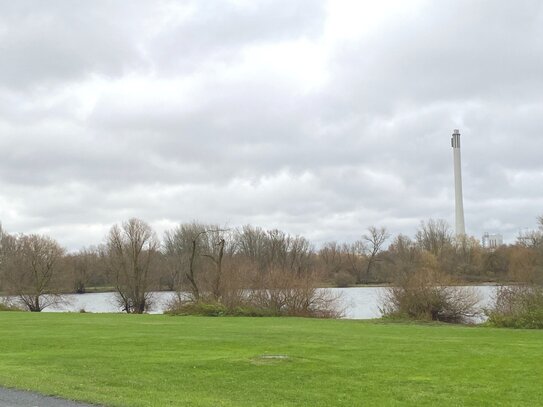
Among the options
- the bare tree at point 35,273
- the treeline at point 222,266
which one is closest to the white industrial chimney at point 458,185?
the treeline at point 222,266

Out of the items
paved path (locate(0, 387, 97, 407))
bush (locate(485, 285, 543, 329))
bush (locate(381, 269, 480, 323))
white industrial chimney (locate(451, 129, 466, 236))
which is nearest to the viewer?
paved path (locate(0, 387, 97, 407))

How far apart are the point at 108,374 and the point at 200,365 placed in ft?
7.37

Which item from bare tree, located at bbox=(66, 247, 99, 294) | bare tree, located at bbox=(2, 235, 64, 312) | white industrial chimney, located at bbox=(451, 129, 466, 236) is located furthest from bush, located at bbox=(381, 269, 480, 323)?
white industrial chimney, located at bbox=(451, 129, 466, 236)

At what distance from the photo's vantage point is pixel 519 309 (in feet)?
96.5

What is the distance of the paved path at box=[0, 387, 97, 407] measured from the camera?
979cm

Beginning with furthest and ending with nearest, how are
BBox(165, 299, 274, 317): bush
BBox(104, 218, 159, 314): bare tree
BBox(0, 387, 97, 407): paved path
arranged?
1. BBox(104, 218, 159, 314): bare tree
2. BBox(165, 299, 274, 317): bush
3. BBox(0, 387, 97, 407): paved path

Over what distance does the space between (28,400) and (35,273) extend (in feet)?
208

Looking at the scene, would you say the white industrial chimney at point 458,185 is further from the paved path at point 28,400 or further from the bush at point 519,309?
the paved path at point 28,400

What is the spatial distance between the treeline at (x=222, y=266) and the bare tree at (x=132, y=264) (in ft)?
0.35

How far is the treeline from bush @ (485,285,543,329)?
669 centimetres

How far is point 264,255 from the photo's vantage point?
78.3 m

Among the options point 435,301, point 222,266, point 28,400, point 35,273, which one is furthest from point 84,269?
point 28,400

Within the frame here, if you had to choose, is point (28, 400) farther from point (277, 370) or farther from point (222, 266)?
point (222, 266)

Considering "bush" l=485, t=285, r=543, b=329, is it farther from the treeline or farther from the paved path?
the paved path
